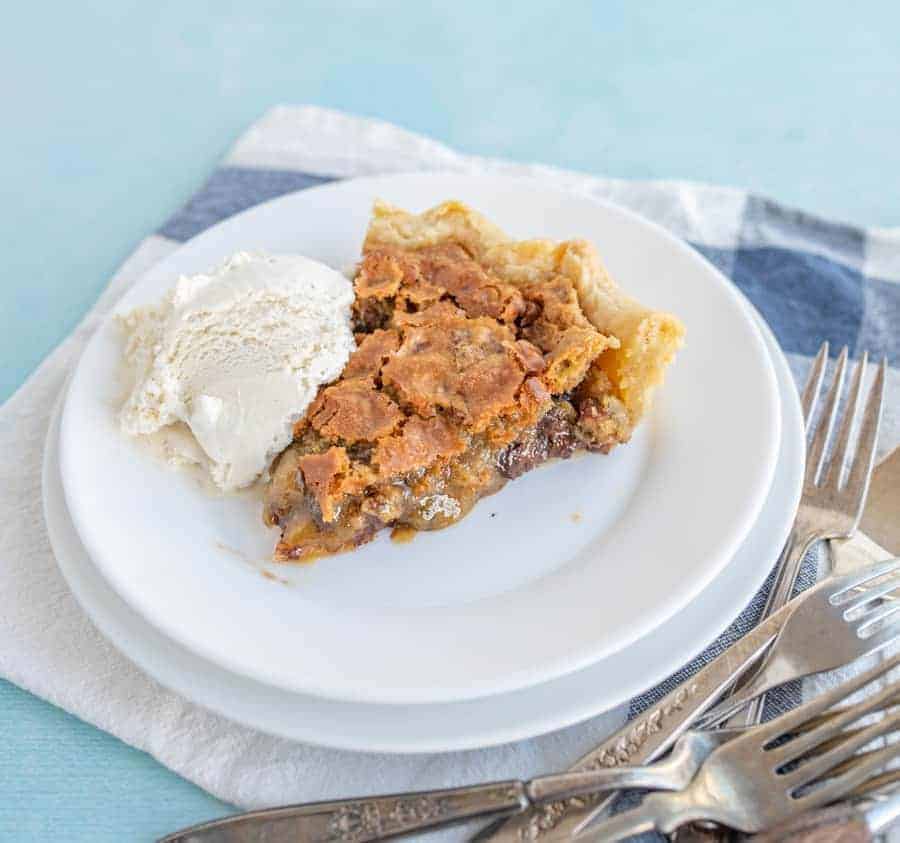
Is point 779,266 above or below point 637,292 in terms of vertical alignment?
below

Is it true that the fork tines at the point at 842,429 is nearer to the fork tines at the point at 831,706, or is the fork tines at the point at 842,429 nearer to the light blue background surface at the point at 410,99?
the fork tines at the point at 831,706

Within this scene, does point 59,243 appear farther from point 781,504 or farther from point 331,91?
point 781,504

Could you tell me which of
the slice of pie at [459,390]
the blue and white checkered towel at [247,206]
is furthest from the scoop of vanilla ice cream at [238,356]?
the blue and white checkered towel at [247,206]

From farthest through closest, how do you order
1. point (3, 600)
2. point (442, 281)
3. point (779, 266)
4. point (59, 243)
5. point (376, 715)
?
point (59, 243) → point (779, 266) → point (442, 281) → point (3, 600) → point (376, 715)

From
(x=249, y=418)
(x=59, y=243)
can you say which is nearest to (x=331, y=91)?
(x=59, y=243)

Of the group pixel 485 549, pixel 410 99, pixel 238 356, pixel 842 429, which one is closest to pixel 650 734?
pixel 485 549

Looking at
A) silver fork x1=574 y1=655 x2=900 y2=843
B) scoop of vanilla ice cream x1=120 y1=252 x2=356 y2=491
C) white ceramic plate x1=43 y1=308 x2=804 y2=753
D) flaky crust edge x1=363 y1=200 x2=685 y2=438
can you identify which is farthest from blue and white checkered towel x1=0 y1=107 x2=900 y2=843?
flaky crust edge x1=363 y1=200 x2=685 y2=438

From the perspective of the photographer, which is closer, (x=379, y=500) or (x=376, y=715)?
(x=376, y=715)
